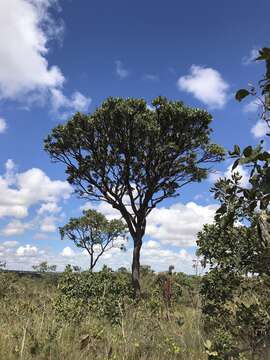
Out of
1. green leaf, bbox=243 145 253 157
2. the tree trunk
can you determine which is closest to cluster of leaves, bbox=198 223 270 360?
green leaf, bbox=243 145 253 157

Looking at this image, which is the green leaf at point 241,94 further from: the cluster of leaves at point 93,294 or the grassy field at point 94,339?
the cluster of leaves at point 93,294

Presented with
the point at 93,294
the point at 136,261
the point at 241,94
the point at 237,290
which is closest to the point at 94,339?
the point at 237,290

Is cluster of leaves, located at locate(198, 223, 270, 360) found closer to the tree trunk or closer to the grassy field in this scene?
the grassy field

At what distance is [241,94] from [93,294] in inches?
355

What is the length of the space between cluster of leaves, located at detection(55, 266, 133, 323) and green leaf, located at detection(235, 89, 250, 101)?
19.1 ft

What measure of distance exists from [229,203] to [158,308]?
5.35m

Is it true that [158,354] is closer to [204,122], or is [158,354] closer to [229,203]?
[229,203]

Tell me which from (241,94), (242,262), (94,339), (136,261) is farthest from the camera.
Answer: (136,261)

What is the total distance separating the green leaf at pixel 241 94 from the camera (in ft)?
6.72

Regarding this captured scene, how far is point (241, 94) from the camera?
6.74 ft

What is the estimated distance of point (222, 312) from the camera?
4805mm

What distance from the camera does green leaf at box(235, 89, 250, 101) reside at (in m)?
2.05

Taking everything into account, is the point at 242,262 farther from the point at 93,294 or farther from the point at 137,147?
the point at 137,147

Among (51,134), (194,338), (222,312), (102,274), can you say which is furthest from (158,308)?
(51,134)
